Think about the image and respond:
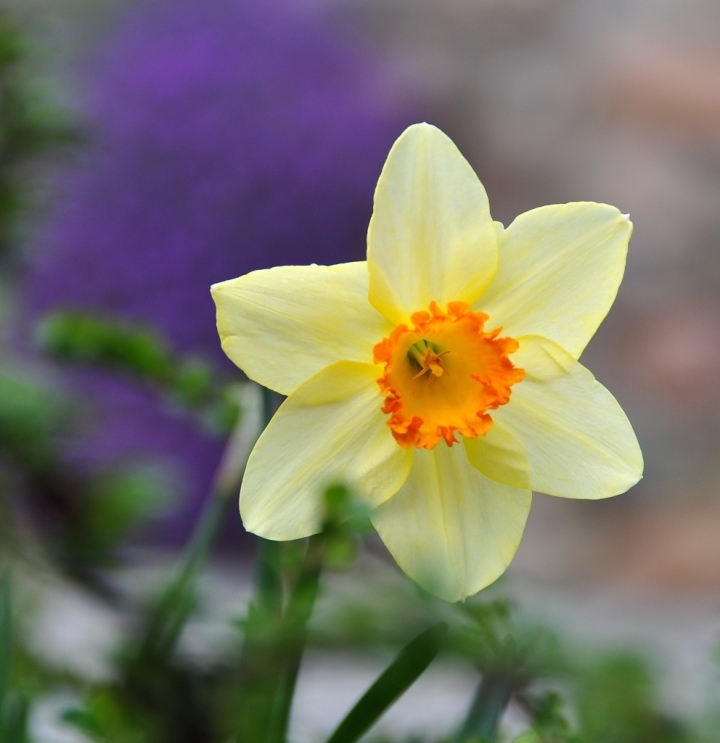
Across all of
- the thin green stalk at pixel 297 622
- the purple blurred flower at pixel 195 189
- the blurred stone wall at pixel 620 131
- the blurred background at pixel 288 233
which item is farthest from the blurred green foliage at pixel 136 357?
the blurred stone wall at pixel 620 131

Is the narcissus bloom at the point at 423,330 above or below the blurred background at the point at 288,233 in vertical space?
below

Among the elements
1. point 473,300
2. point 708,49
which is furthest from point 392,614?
point 708,49

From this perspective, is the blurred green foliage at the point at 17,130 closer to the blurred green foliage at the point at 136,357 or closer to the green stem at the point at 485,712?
the blurred green foliage at the point at 136,357

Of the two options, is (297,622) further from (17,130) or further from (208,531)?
(17,130)

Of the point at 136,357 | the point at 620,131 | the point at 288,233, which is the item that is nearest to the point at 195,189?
the point at 288,233

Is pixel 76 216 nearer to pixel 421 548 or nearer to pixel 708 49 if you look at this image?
pixel 421 548

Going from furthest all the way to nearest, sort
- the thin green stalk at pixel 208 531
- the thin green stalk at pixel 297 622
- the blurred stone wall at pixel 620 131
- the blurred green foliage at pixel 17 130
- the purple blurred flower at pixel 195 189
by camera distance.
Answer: the blurred stone wall at pixel 620 131
the purple blurred flower at pixel 195 189
the blurred green foliage at pixel 17 130
the thin green stalk at pixel 208 531
the thin green stalk at pixel 297 622

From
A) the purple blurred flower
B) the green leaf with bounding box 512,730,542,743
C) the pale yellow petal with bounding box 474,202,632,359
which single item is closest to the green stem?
the green leaf with bounding box 512,730,542,743
